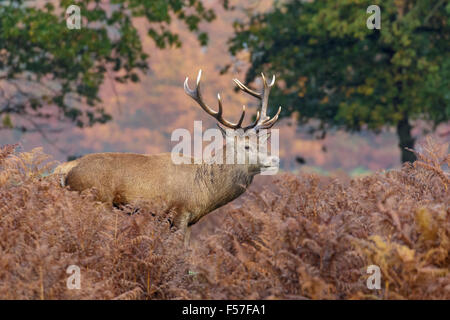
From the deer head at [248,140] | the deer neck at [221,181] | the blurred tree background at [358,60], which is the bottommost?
the deer neck at [221,181]

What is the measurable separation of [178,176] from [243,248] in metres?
3.04

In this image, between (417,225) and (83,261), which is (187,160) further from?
(417,225)

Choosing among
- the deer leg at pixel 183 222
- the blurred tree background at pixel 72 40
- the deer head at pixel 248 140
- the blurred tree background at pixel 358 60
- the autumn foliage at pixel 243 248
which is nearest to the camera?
the autumn foliage at pixel 243 248

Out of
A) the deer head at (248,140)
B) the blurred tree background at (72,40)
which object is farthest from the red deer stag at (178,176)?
the blurred tree background at (72,40)

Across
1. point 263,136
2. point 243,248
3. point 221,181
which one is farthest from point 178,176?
point 243,248

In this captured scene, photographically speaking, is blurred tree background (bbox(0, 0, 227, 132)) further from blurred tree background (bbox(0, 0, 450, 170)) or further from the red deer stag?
the red deer stag

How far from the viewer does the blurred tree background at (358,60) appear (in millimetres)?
18297

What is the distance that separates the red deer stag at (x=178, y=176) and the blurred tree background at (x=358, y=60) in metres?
10.4

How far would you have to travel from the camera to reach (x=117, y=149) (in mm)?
49344

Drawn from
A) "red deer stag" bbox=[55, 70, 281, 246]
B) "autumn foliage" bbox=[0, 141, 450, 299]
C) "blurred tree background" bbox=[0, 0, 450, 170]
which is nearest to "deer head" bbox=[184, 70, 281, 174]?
"red deer stag" bbox=[55, 70, 281, 246]

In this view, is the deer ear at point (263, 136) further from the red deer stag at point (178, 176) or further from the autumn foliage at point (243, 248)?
the autumn foliage at point (243, 248)

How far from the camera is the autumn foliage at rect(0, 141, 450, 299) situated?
4.52 metres

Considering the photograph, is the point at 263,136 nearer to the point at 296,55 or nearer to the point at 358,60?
the point at 358,60

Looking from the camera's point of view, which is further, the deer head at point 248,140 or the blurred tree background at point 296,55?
the blurred tree background at point 296,55
